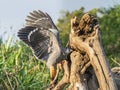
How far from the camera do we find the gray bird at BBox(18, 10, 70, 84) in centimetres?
397

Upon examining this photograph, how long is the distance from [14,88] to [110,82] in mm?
1991

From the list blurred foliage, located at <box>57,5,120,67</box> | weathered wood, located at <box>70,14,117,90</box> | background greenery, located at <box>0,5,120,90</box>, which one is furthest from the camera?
blurred foliage, located at <box>57,5,120,67</box>

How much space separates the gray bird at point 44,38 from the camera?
3967 mm

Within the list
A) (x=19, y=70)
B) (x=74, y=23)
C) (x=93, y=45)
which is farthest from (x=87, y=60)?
(x=19, y=70)

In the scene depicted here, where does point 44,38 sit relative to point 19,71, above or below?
above

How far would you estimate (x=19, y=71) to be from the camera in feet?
19.6

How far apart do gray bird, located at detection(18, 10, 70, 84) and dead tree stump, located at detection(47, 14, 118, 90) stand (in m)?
0.09

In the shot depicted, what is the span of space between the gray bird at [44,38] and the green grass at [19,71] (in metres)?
1.35

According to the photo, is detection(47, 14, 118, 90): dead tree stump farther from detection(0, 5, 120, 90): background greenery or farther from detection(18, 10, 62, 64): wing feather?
detection(0, 5, 120, 90): background greenery

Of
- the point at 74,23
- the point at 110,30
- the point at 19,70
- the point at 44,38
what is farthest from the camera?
the point at 110,30

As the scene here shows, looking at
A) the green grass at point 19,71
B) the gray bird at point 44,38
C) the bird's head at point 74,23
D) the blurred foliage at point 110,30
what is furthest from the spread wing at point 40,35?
the blurred foliage at point 110,30

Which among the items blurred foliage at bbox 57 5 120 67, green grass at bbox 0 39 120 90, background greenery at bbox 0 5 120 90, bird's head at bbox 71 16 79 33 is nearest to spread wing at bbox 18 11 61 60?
bird's head at bbox 71 16 79 33

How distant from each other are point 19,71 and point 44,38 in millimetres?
1997

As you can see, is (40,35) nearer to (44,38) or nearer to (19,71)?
(44,38)
